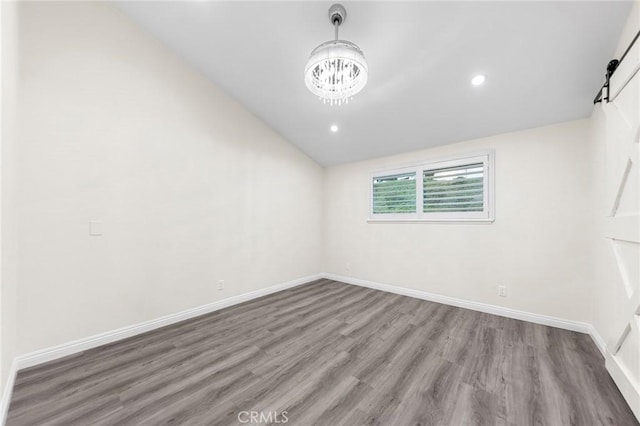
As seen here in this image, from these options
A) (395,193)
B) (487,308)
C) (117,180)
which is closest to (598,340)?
(487,308)

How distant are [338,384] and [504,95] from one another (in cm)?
304

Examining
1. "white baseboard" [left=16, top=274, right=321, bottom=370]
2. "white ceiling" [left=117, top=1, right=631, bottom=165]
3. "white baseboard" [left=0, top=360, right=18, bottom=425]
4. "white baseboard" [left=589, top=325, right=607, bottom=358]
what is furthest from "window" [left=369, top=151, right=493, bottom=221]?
"white baseboard" [left=0, top=360, right=18, bottom=425]

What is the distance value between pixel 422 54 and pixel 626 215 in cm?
193

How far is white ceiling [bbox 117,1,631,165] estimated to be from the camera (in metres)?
1.79

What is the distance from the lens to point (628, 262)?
5.24 ft

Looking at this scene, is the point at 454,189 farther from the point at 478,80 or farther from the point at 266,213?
the point at 266,213

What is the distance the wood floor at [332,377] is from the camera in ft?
4.63

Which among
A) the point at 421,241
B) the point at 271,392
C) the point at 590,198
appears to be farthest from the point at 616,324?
the point at 271,392

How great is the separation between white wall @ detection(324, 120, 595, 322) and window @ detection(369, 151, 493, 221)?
4.4 inches

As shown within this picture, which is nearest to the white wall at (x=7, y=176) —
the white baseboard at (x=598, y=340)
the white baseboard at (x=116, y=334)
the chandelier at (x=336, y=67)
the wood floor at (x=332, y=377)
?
the white baseboard at (x=116, y=334)

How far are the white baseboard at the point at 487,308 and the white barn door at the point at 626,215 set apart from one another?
87 cm

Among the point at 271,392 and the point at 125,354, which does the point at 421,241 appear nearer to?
the point at 271,392

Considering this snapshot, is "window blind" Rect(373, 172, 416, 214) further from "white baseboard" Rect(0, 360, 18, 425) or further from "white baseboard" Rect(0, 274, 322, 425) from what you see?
"white baseboard" Rect(0, 360, 18, 425)

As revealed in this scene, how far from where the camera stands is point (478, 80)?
2303 mm
